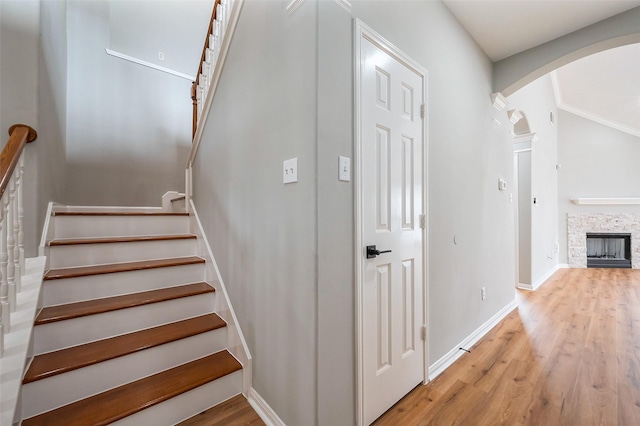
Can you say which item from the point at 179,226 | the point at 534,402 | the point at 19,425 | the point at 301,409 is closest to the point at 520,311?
the point at 534,402

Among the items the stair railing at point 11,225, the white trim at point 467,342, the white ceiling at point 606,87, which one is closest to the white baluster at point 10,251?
the stair railing at point 11,225

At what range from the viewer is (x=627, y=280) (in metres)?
4.50

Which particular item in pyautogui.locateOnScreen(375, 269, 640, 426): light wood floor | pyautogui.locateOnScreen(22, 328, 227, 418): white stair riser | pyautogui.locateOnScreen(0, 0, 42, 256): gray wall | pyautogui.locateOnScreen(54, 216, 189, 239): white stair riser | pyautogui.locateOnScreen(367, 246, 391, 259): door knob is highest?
pyautogui.locateOnScreen(0, 0, 42, 256): gray wall

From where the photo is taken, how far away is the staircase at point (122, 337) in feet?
4.20

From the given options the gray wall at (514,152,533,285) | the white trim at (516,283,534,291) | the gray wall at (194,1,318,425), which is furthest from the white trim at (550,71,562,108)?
the gray wall at (194,1,318,425)

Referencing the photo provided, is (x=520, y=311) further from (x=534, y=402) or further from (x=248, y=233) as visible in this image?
(x=248, y=233)

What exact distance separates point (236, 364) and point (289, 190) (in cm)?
114

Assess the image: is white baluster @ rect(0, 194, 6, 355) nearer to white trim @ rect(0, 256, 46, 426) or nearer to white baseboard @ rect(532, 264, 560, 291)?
white trim @ rect(0, 256, 46, 426)

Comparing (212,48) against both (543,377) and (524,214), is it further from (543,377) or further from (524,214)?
(524,214)

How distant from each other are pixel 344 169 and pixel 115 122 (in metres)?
3.63

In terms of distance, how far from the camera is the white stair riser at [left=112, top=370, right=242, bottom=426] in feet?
4.29

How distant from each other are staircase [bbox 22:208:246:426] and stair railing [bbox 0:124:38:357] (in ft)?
0.55

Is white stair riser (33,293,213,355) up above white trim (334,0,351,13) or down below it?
below

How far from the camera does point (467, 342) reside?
225 centimetres
